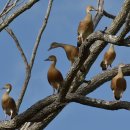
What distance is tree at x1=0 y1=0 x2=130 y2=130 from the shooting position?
522cm

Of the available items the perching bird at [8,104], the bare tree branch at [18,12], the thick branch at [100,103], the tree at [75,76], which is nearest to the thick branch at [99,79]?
the tree at [75,76]

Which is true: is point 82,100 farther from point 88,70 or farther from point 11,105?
point 11,105

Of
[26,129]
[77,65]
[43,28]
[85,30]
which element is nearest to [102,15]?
[43,28]

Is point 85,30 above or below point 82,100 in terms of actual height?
above

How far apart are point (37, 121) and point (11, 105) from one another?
4.11 ft

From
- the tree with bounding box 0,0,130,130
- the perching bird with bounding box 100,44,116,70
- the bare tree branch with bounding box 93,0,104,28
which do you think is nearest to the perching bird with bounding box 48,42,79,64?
the tree with bounding box 0,0,130,130

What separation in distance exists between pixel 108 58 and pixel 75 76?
6.53 ft

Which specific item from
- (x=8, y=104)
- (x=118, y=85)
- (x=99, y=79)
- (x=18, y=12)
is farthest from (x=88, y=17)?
(x=18, y=12)

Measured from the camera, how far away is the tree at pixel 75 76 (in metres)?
5.22

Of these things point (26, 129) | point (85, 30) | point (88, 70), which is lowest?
point (26, 129)

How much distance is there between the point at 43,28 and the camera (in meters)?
7.62

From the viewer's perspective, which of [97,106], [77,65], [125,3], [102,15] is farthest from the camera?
[102,15]

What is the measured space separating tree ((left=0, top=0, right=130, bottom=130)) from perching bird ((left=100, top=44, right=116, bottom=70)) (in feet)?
0.96

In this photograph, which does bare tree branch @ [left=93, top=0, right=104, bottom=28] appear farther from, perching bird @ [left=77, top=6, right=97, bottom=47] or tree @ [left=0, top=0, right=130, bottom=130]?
perching bird @ [left=77, top=6, right=97, bottom=47]
